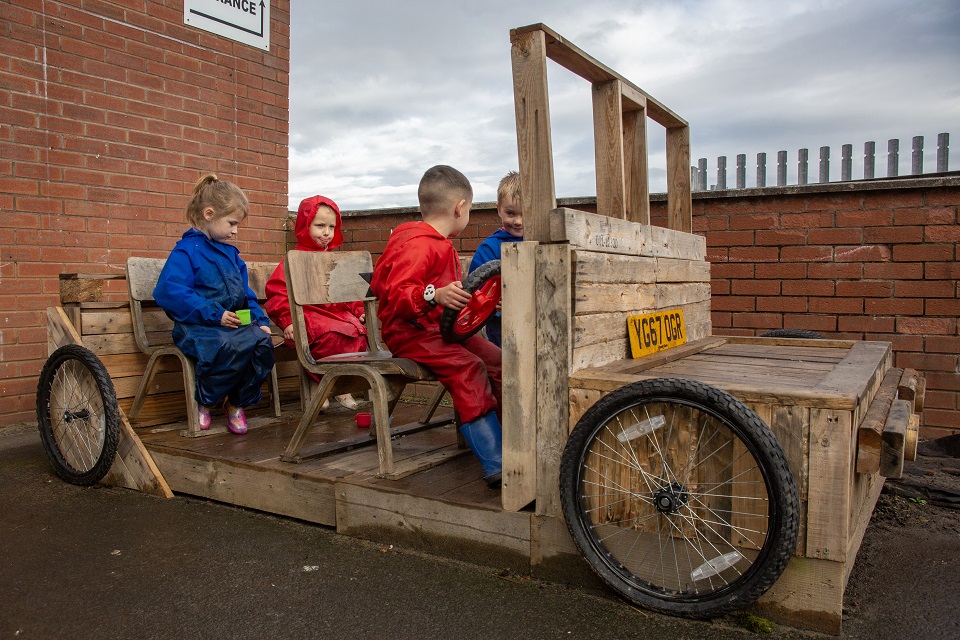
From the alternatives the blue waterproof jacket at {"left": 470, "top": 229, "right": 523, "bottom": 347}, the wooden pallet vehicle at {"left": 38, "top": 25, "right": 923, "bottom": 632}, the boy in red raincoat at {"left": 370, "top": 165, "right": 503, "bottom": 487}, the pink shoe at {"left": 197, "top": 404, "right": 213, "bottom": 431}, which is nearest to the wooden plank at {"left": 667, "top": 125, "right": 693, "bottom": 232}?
the wooden pallet vehicle at {"left": 38, "top": 25, "right": 923, "bottom": 632}

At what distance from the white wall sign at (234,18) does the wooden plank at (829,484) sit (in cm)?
558

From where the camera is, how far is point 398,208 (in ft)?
20.9

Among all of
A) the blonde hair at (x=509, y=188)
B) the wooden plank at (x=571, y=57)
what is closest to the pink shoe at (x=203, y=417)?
the blonde hair at (x=509, y=188)

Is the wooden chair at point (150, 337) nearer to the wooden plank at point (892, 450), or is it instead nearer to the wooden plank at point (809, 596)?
the wooden plank at point (809, 596)

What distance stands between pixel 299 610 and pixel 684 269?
8.25 feet

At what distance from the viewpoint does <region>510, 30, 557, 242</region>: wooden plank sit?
2633 millimetres

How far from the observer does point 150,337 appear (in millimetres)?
4477

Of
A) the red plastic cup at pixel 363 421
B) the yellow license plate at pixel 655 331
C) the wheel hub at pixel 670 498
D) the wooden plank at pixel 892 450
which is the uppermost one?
the yellow license plate at pixel 655 331

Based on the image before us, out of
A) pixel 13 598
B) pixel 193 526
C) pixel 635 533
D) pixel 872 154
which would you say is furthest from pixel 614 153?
pixel 872 154

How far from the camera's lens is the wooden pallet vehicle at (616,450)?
2.25 m

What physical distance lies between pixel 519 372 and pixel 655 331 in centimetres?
103

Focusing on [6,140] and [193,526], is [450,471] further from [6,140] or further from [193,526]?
[6,140]

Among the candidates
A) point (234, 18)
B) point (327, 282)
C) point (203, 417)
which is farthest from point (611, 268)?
point (234, 18)

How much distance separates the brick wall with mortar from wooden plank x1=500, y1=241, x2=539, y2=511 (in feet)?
9.77
